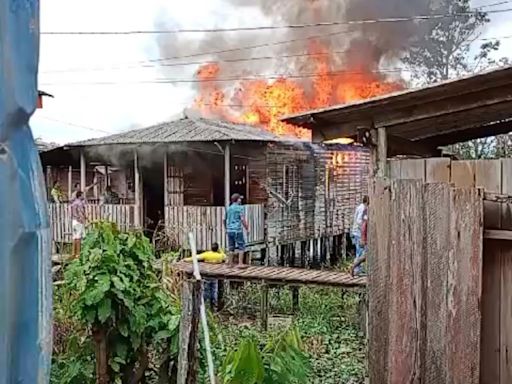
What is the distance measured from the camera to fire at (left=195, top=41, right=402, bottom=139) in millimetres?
28078

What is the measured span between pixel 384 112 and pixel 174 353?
7.88 feet

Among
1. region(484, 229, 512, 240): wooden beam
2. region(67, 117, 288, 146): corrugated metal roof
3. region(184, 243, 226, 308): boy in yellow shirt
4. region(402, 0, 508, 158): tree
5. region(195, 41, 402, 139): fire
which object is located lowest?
region(184, 243, 226, 308): boy in yellow shirt

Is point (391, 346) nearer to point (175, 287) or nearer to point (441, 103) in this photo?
point (441, 103)

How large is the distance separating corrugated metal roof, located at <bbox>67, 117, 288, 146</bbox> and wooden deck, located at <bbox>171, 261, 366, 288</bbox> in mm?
4172

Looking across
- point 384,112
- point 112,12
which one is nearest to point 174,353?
point 384,112

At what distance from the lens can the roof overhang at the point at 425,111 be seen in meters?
4.40

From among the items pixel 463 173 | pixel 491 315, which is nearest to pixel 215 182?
pixel 463 173

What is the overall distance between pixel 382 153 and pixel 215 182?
1329 centimetres

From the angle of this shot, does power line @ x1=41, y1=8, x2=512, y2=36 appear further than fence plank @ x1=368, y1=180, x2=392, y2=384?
Yes

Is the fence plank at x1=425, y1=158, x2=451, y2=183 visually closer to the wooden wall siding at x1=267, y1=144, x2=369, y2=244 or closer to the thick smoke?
the wooden wall siding at x1=267, y1=144, x2=369, y2=244

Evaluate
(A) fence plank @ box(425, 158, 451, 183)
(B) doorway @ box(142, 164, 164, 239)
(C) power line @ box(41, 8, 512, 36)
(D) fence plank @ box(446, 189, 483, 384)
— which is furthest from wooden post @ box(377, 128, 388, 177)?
(C) power line @ box(41, 8, 512, 36)

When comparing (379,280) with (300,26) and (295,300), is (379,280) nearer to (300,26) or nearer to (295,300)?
(295,300)

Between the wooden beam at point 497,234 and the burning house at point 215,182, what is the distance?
406 inches

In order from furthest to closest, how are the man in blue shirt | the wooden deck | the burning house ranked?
the burning house < the man in blue shirt < the wooden deck
